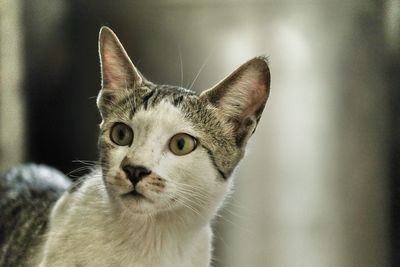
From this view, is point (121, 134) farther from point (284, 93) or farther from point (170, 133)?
point (284, 93)

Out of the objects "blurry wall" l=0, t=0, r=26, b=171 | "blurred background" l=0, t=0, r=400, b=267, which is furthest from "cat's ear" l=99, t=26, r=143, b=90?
"blurry wall" l=0, t=0, r=26, b=171

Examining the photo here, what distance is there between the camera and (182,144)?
119 cm

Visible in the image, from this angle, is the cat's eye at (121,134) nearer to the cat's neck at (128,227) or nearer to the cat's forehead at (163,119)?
the cat's forehead at (163,119)

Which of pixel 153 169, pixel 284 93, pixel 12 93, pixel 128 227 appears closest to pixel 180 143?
pixel 153 169

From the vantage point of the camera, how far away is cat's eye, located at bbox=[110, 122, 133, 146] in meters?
1.21

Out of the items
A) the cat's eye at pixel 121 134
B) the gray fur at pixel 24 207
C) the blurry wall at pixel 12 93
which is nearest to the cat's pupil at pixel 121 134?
the cat's eye at pixel 121 134

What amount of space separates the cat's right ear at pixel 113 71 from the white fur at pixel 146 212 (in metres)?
0.11

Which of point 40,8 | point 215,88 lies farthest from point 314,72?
point 40,8

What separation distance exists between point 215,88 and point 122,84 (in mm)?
232

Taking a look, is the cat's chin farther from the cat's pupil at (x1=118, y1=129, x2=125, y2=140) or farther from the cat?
the cat's pupil at (x1=118, y1=129, x2=125, y2=140)

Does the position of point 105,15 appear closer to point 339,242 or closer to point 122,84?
point 122,84

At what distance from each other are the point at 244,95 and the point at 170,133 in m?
0.19

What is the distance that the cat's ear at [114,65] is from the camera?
4.02 feet

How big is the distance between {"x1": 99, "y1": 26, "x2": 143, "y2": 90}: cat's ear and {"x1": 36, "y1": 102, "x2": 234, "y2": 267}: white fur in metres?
0.12
